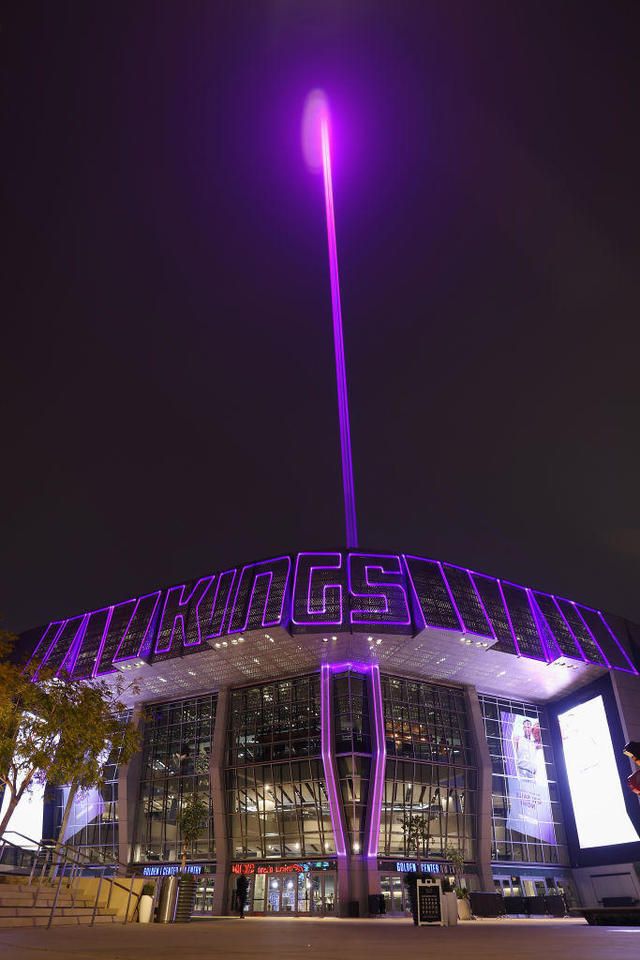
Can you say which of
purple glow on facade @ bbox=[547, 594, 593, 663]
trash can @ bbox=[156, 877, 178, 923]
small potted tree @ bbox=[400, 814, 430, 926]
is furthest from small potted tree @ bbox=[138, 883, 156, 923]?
purple glow on facade @ bbox=[547, 594, 593, 663]

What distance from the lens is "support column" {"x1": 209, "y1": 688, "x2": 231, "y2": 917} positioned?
4778 centimetres

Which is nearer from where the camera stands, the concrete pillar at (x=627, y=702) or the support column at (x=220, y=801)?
the support column at (x=220, y=801)

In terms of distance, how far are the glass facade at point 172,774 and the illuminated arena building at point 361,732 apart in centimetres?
15

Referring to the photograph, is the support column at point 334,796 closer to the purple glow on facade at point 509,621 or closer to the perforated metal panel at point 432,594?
the perforated metal panel at point 432,594

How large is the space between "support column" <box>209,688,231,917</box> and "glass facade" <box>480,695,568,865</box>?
68.8 ft

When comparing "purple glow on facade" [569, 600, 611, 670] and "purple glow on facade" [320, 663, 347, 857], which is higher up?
"purple glow on facade" [569, 600, 611, 670]

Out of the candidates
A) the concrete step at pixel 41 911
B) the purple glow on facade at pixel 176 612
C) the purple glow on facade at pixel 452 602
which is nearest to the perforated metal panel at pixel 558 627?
the purple glow on facade at pixel 452 602

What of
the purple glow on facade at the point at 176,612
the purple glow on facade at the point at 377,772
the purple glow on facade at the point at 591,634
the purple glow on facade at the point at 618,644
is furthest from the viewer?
the purple glow on facade at the point at 618,644

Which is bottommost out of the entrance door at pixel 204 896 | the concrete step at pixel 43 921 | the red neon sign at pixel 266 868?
the concrete step at pixel 43 921

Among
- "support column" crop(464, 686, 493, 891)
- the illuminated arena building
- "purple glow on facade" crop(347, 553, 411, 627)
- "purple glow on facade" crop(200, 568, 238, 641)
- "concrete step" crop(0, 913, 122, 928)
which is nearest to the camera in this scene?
"concrete step" crop(0, 913, 122, 928)

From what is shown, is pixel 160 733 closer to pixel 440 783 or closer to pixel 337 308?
pixel 440 783

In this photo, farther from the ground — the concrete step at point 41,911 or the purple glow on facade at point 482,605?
the purple glow on facade at point 482,605

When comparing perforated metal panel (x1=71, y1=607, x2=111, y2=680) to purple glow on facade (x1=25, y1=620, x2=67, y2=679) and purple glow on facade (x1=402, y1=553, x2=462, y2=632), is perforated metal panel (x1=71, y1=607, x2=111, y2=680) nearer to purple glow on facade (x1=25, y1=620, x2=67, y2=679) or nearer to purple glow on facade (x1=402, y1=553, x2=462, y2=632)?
purple glow on facade (x1=25, y1=620, x2=67, y2=679)

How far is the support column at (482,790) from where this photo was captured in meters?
49.3
